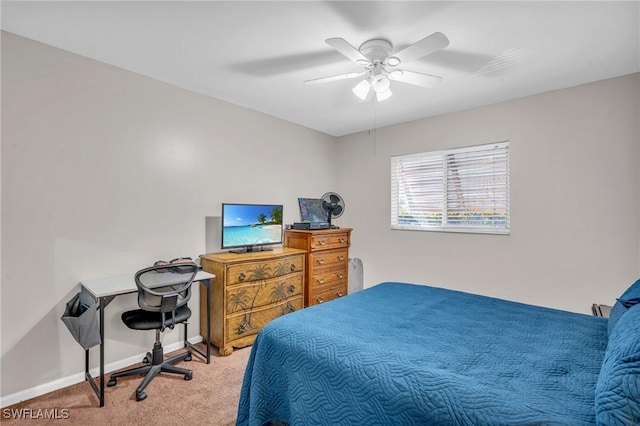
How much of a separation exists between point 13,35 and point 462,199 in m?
4.31

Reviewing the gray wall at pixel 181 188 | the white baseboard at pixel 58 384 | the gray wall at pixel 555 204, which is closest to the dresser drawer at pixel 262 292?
the gray wall at pixel 181 188

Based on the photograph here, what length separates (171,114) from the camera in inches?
116

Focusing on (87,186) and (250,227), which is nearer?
(87,186)

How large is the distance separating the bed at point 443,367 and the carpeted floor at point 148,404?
1.90ft

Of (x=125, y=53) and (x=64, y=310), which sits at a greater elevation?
(x=125, y=53)

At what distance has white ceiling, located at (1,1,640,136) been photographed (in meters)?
1.84

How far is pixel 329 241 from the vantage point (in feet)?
12.7

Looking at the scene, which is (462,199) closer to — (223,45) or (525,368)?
(525,368)

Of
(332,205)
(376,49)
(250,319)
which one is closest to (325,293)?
(250,319)

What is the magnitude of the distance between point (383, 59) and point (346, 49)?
0.45 meters

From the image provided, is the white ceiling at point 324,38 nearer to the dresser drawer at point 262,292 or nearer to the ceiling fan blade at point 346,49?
the ceiling fan blade at point 346,49

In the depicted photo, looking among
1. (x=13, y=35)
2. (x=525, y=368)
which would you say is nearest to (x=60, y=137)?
(x=13, y=35)

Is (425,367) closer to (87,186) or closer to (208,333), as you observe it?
(208,333)

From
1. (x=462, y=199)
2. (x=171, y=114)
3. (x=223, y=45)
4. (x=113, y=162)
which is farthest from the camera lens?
(x=462, y=199)
